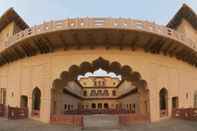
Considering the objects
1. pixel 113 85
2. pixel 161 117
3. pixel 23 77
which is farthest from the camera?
pixel 113 85

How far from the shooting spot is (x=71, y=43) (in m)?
19.7

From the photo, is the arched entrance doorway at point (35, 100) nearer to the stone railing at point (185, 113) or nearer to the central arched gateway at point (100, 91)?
the central arched gateway at point (100, 91)

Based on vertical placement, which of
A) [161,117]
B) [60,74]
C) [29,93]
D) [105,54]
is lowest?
[161,117]

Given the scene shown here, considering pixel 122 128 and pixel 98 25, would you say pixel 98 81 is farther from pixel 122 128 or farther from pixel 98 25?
pixel 122 128

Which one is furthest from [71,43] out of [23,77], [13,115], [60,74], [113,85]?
[113,85]

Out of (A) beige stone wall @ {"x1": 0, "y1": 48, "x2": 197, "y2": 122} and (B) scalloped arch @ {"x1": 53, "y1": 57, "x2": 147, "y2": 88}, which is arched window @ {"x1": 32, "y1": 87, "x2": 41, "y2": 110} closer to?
(A) beige stone wall @ {"x1": 0, "y1": 48, "x2": 197, "y2": 122}

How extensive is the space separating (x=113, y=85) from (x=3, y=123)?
46296mm

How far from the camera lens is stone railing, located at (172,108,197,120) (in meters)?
19.3

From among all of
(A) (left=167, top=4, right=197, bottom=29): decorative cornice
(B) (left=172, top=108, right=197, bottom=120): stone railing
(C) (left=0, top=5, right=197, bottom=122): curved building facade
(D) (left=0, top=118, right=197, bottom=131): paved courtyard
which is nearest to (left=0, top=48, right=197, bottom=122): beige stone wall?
(C) (left=0, top=5, right=197, bottom=122): curved building facade

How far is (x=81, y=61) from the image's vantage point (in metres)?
19.5

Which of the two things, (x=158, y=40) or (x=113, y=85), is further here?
(x=113, y=85)

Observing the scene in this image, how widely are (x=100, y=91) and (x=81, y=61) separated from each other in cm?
4130

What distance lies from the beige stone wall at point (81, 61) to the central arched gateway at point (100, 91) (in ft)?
1.38

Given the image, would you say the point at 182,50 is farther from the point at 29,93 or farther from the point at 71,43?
the point at 29,93
